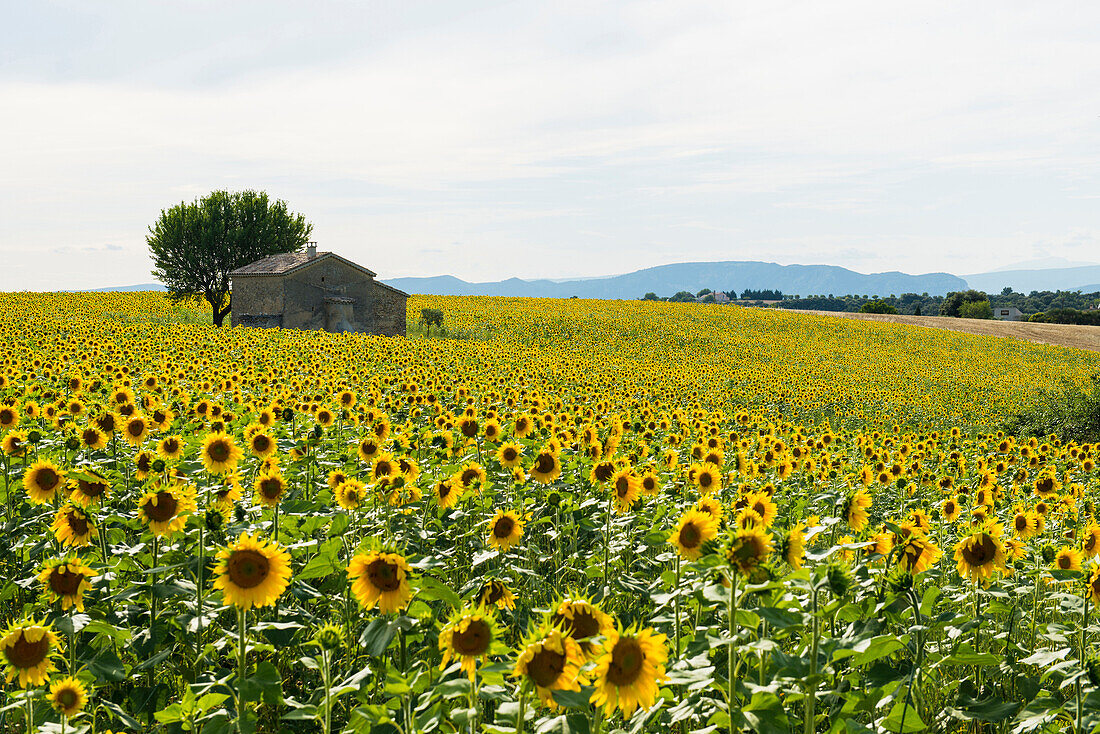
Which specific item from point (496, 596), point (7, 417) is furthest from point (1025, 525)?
point (7, 417)

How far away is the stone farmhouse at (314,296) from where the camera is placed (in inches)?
1319

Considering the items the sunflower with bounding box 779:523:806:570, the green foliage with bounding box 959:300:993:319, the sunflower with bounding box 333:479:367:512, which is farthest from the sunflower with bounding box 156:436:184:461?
the green foliage with bounding box 959:300:993:319

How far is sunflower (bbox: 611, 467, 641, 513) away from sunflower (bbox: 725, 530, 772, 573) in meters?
2.06

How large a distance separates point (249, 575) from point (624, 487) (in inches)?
98.4

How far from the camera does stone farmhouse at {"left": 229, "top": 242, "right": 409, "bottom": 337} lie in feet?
110

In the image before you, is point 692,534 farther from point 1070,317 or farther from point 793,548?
point 1070,317

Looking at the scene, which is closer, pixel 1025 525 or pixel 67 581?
pixel 67 581

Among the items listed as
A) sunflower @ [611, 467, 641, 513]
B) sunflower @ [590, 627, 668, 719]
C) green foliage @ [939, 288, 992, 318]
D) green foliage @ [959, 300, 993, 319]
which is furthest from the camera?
green foliage @ [939, 288, 992, 318]

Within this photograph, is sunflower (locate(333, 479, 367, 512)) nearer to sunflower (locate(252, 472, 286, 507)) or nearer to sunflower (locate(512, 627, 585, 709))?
sunflower (locate(252, 472, 286, 507))

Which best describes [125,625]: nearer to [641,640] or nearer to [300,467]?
[300,467]

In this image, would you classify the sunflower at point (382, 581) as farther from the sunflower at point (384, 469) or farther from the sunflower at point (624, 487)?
the sunflower at point (624, 487)

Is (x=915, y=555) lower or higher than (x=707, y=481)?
higher

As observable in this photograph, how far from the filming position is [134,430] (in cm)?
604

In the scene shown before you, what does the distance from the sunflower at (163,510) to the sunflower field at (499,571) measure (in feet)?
0.04
